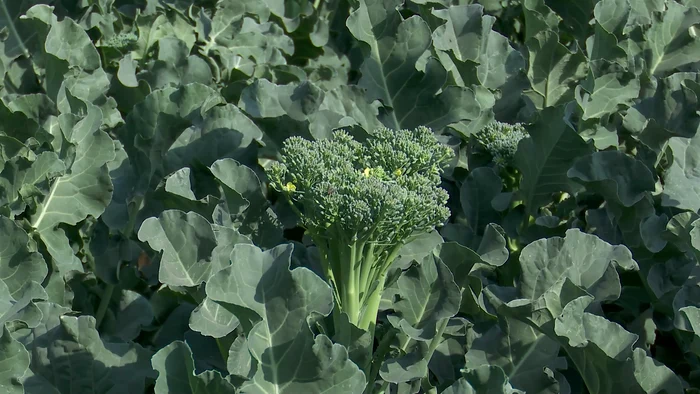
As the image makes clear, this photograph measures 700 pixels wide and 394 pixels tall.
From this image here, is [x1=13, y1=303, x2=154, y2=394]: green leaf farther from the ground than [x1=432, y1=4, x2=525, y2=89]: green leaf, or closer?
closer

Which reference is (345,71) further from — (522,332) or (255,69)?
(522,332)

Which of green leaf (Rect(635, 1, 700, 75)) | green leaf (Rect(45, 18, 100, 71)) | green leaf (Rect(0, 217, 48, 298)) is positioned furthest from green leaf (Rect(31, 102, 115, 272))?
green leaf (Rect(635, 1, 700, 75))

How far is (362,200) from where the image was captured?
1762 millimetres

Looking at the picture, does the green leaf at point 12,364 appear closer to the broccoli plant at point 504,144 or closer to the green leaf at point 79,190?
the green leaf at point 79,190

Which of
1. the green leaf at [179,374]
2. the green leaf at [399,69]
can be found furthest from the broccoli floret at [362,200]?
the green leaf at [399,69]

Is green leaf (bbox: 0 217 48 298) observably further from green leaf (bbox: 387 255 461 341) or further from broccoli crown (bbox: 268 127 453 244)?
green leaf (bbox: 387 255 461 341)

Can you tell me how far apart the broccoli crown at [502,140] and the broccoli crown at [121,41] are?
4.30ft

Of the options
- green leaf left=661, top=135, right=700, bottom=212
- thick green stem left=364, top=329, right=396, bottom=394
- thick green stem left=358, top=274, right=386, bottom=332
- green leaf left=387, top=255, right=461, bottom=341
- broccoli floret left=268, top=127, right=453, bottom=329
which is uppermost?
broccoli floret left=268, top=127, right=453, bottom=329

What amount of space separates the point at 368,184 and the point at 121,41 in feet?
5.24

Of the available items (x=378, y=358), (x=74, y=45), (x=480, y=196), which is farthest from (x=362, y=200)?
(x=74, y=45)

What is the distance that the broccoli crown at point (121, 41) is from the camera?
3043 mm

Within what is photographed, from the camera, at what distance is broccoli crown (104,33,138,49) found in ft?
9.98

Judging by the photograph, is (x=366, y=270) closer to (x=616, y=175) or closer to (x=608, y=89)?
(x=616, y=175)

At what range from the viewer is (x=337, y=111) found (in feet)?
8.05
